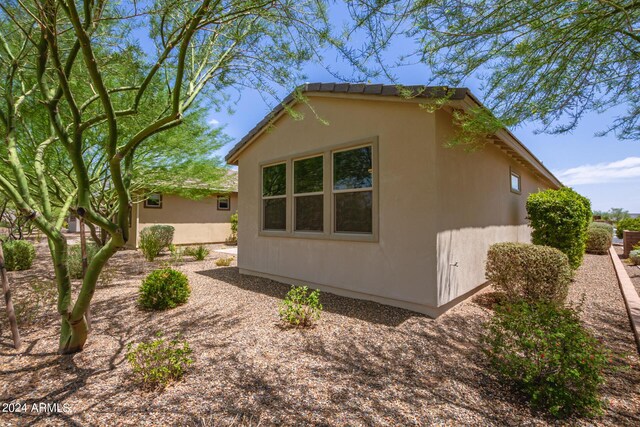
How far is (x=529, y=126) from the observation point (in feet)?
12.9

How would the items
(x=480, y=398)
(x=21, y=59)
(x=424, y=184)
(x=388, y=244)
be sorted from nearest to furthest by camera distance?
1. (x=480, y=398)
2. (x=21, y=59)
3. (x=424, y=184)
4. (x=388, y=244)

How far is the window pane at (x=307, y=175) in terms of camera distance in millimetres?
6496

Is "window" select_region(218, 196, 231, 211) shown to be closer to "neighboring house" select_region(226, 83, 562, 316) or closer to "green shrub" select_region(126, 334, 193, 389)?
"neighboring house" select_region(226, 83, 562, 316)

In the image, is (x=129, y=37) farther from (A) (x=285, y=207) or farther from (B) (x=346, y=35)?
(A) (x=285, y=207)

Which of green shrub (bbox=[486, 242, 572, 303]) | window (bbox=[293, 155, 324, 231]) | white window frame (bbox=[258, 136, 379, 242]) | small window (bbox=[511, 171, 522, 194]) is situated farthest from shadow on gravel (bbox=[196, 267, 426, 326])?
small window (bbox=[511, 171, 522, 194])

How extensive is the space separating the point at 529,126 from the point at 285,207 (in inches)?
197

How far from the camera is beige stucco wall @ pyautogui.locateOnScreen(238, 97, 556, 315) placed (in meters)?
4.84

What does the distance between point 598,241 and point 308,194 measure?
1322 cm

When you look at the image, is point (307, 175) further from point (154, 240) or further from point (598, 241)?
point (598, 241)

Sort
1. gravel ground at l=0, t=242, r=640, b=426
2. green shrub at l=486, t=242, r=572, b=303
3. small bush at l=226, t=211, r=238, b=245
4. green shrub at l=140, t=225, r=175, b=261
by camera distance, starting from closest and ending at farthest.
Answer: gravel ground at l=0, t=242, r=640, b=426 < green shrub at l=486, t=242, r=572, b=303 < green shrub at l=140, t=225, r=175, b=261 < small bush at l=226, t=211, r=238, b=245

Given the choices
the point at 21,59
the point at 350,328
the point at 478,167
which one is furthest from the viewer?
the point at 478,167

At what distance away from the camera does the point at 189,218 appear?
16.3 metres

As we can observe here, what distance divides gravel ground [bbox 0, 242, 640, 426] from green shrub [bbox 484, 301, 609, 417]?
0.17 meters

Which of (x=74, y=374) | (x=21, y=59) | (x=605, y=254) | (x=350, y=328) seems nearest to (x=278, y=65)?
(x=21, y=59)
